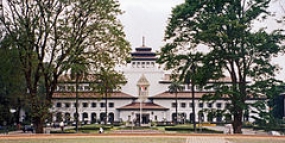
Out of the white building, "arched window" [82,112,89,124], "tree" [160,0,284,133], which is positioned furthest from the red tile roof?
"tree" [160,0,284,133]

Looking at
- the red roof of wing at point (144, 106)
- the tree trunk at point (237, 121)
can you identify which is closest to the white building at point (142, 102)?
the red roof of wing at point (144, 106)

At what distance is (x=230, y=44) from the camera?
31.0 meters

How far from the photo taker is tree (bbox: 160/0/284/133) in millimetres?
30141

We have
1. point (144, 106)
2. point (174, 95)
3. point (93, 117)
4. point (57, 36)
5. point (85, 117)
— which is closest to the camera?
point (57, 36)

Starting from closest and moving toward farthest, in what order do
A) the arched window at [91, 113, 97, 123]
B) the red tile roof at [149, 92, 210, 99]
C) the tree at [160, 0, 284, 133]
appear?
the tree at [160, 0, 284, 133], the arched window at [91, 113, 97, 123], the red tile roof at [149, 92, 210, 99]

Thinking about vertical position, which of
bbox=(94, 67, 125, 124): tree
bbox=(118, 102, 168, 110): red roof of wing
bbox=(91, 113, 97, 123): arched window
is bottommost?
bbox=(91, 113, 97, 123): arched window

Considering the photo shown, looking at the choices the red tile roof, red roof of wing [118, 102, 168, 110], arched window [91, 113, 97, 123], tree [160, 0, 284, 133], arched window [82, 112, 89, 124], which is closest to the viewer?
tree [160, 0, 284, 133]

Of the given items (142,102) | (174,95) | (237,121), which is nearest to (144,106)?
(142,102)

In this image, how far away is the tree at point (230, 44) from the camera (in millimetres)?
30141

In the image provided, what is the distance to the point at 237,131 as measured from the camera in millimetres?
32656

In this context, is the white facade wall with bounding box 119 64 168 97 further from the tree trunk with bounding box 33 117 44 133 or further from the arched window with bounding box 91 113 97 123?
the tree trunk with bounding box 33 117 44 133

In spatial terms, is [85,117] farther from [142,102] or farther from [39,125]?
[39,125]

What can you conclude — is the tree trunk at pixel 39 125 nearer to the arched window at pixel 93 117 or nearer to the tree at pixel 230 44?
the tree at pixel 230 44

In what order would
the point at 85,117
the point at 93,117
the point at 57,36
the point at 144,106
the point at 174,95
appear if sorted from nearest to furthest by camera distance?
the point at 57,36
the point at 144,106
the point at 93,117
the point at 85,117
the point at 174,95
